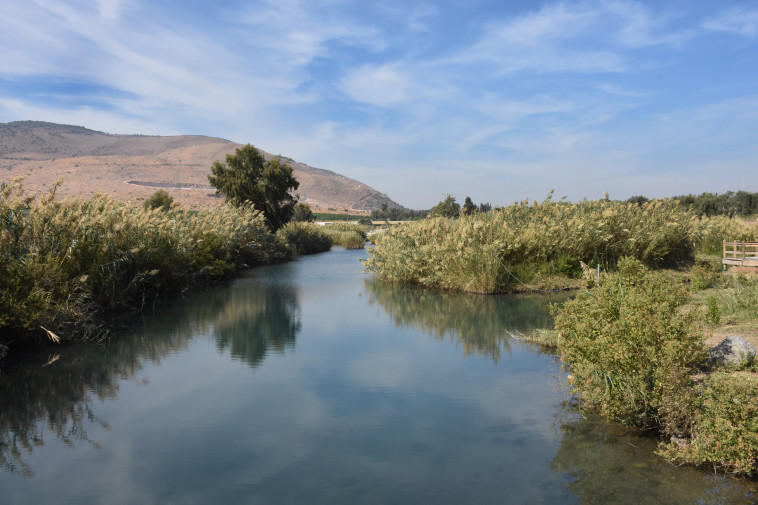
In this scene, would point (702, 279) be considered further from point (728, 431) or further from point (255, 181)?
point (255, 181)

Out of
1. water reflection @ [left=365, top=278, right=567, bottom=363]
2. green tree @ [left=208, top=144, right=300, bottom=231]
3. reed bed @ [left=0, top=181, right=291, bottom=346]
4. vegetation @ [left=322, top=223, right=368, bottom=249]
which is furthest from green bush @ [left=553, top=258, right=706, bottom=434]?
vegetation @ [left=322, top=223, right=368, bottom=249]

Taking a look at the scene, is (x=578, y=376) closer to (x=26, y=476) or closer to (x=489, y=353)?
(x=489, y=353)

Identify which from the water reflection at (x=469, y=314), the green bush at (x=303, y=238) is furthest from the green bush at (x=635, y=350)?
the green bush at (x=303, y=238)

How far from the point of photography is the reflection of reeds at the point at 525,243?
17953 mm

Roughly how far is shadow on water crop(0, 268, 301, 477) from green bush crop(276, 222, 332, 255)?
20297 mm

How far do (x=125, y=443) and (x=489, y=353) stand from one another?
262 inches

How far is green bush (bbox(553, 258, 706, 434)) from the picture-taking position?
18.9ft

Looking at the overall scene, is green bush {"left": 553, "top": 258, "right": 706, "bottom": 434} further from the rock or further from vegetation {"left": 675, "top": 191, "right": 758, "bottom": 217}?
vegetation {"left": 675, "top": 191, "right": 758, "bottom": 217}

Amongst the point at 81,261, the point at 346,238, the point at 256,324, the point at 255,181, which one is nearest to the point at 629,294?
the point at 256,324

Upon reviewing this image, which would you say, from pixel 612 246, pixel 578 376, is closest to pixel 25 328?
pixel 578 376

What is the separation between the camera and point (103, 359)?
406 inches

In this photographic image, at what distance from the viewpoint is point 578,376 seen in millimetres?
6734

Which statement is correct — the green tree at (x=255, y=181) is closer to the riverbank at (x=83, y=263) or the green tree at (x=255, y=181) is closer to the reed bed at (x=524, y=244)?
the riverbank at (x=83, y=263)

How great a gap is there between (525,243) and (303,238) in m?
23.8
